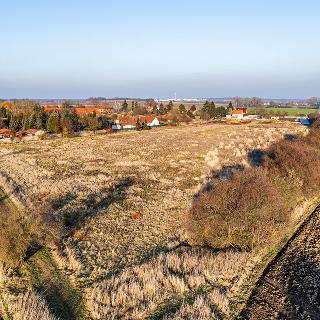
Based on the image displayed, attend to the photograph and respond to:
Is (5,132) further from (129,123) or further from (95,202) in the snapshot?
(95,202)

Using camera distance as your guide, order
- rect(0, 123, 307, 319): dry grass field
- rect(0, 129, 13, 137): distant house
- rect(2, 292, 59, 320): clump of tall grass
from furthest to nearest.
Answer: rect(0, 129, 13, 137): distant house < rect(0, 123, 307, 319): dry grass field < rect(2, 292, 59, 320): clump of tall grass

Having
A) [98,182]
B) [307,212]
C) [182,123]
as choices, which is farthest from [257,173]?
[182,123]

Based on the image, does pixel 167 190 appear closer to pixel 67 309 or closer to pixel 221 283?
pixel 221 283

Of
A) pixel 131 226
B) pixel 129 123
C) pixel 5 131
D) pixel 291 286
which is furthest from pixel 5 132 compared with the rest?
pixel 291 286

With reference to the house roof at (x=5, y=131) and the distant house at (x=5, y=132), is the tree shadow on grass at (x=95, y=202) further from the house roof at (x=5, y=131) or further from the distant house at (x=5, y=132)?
the house roof at (x=5, y=131)

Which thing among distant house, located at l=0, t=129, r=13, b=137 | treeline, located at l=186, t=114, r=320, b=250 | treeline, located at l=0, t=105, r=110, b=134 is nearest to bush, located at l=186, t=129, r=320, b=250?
treeline, located at l=186, t=114, r=320, b=250

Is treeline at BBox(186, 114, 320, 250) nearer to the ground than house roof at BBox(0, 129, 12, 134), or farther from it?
farther from it

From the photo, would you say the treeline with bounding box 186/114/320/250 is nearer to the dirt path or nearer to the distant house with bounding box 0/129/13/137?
the dirt path
